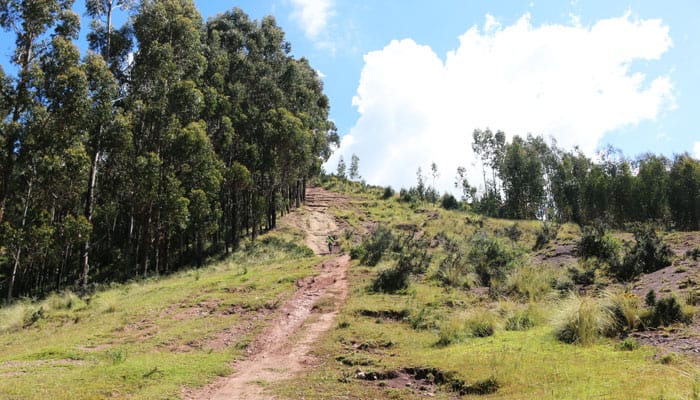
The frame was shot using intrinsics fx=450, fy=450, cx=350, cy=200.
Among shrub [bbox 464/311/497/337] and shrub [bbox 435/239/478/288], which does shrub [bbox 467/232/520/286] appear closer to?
shrub [bbox 435/239/478/288]

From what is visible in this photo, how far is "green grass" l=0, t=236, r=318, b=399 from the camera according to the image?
8.45 m

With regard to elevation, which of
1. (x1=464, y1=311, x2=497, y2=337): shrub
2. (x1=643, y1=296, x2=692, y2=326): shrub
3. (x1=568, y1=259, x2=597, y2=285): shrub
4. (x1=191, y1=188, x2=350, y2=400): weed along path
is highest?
(x1=568, y1=259, x2=597, y2=285): shrub

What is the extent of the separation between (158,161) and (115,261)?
17.9m

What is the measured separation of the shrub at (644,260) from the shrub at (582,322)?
6.07 meters

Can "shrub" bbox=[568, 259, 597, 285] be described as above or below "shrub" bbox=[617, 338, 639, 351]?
above

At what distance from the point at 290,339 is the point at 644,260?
11.6 meters

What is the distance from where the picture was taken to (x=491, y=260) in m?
19.3

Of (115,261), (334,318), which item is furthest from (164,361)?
(115,261)

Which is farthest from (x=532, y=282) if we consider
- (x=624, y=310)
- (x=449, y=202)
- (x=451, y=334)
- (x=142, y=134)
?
(x=449, y=202)

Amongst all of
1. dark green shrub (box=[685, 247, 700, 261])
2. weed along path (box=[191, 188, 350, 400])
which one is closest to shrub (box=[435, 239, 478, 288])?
weed along path (box=[191, 188, 350, 400])

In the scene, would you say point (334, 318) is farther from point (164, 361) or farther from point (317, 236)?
point (317, 236)

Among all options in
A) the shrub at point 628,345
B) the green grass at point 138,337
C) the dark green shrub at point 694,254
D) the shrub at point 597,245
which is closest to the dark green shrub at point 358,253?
the green grass at point 138,337

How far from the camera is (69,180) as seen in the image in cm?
2456

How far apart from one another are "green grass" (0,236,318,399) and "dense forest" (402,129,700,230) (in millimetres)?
46696
